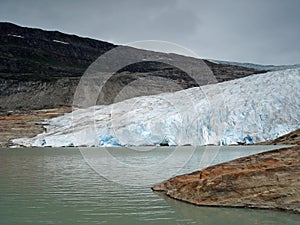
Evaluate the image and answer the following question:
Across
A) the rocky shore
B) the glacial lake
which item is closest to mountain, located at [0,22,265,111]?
the rocky shore

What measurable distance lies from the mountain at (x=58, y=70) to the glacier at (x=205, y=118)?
3615 cm

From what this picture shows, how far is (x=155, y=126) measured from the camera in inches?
1736

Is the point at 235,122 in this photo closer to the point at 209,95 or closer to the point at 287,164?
the point at 209,95

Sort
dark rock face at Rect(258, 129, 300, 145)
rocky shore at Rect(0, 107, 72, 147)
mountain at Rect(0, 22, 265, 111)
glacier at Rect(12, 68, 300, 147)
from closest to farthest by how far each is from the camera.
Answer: dark rock face at Rect(258, 129, 300, 145) → glacier at Rect(12, 68, 300, 147) → rocky shore at Rect(0, 107, 72, 147) → mountain at Rect(0, 22, 265, 111)

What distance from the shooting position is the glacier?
40188 mm

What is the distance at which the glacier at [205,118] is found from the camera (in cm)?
4019

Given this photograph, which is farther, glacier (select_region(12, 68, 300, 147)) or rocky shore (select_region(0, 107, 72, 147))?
rocky shore (select_region(0, 107, 72, 147))

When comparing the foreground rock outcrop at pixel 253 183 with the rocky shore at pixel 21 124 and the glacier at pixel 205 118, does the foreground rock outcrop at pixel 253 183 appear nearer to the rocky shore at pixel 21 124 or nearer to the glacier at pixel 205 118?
the glacier at pixel 205 118

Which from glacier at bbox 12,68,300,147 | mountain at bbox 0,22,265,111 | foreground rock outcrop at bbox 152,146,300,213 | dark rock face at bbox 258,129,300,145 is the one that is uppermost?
mountain at bbox 0,22,265,111

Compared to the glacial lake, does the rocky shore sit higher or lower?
higher

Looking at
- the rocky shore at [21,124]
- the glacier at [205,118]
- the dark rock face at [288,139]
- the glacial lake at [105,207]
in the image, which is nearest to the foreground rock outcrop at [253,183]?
the glacial lake at [105,207]

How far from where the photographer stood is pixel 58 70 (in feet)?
438

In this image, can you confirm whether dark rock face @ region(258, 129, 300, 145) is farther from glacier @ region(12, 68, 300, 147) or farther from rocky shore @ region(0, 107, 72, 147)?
rocky shore @ region(0, 107, 72, 147)

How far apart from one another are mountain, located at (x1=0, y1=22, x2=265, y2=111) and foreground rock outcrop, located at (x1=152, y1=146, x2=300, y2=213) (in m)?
74.6
